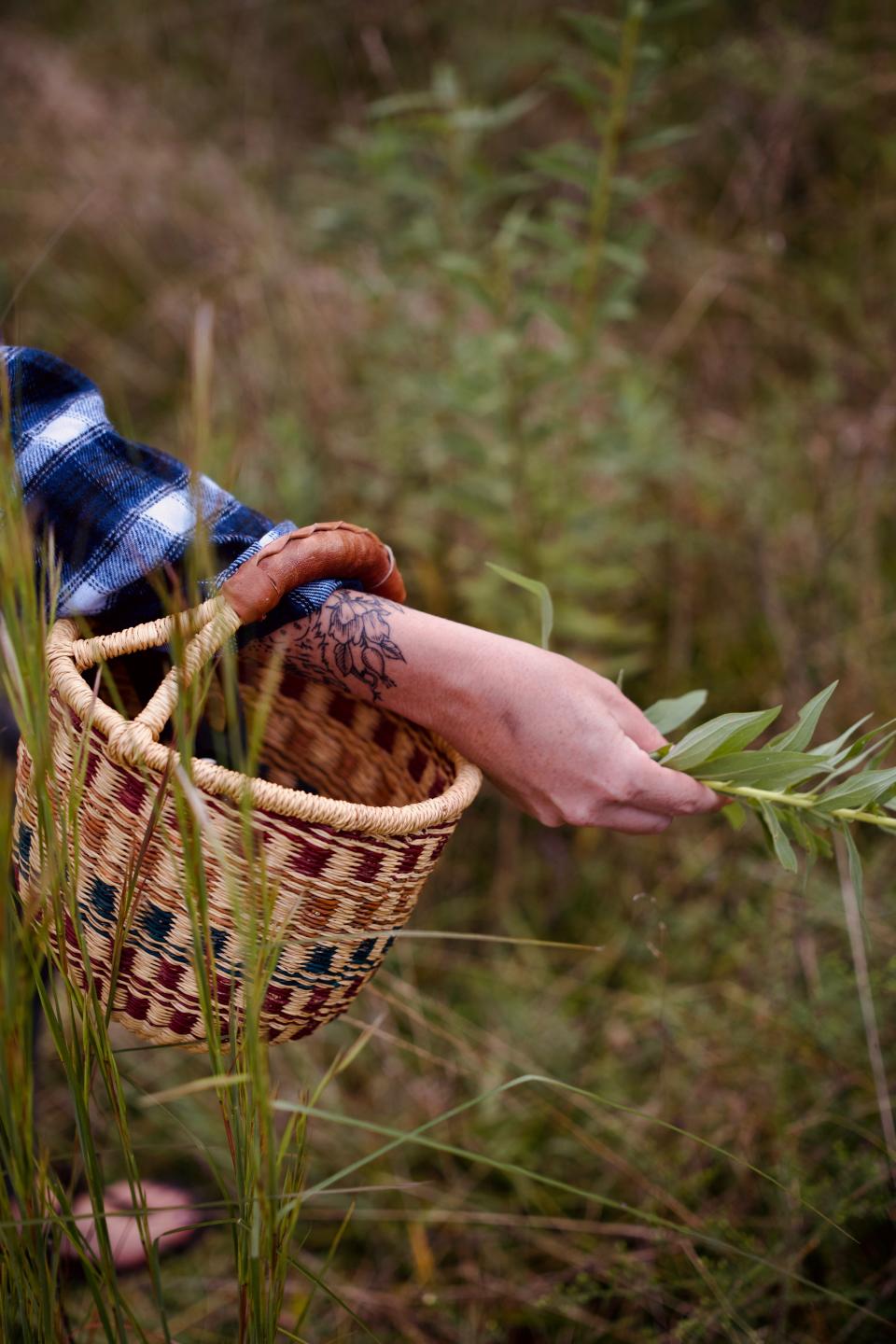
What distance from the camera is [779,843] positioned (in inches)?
28.4

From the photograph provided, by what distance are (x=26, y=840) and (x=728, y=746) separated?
0.51 metres

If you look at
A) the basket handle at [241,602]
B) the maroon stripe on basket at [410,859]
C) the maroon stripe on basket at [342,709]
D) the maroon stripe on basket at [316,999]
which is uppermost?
the basket handle at [241,602]

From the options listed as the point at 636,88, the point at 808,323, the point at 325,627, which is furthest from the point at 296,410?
the point at 325,627

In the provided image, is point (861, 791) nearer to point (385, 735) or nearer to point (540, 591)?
point (540, 591)

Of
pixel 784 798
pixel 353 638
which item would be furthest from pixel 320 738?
pixel 784 798

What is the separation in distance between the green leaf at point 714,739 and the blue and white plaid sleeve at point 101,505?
293 mm

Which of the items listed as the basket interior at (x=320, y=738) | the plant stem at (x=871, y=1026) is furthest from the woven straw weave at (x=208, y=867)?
the plant stem at (x=871, y=1026)

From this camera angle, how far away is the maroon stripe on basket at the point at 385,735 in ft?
2.80

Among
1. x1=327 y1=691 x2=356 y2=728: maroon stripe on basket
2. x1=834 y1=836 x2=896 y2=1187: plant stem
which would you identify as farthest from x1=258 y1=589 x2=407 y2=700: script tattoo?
x1=834 y1=836 x2=896 y2=1187: plant stem

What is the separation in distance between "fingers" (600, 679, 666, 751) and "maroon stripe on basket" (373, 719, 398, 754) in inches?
7.7

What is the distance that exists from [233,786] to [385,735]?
298 mm

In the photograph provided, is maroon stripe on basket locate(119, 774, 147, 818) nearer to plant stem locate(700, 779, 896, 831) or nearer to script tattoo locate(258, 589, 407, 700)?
script tattoo locate(258, 589, 407, 700)

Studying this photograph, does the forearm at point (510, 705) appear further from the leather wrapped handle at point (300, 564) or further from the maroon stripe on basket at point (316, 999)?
the maroon stripe on basket at point (316, 999)

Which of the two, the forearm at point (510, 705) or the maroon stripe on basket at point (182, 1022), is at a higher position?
the forearm at point (510, 705)
